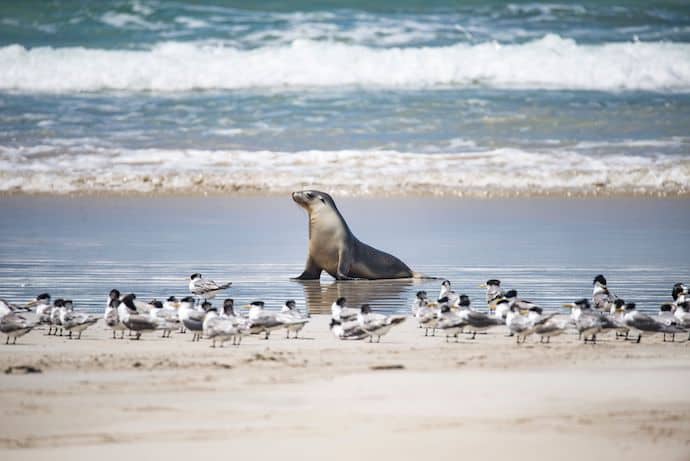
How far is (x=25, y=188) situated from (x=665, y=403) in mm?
14641

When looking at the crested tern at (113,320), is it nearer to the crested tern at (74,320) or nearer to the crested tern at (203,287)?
the crested tern at (74,320)

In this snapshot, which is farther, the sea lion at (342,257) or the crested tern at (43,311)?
the sea lion at (342,257)

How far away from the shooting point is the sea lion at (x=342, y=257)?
13.5 m

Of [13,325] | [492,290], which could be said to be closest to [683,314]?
[492,290]

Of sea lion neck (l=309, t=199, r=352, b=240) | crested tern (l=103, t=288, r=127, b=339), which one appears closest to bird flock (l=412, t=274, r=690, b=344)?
crested tern (l=103, t=288, r=127, b=339)

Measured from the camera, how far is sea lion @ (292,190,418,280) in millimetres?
13484

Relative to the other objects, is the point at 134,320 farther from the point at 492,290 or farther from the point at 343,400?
the point at 492,290

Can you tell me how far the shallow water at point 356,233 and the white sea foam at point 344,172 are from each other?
670 mm

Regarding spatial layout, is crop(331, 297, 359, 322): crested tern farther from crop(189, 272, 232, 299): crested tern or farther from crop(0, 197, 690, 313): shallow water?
crop(189, 272, 232, 299): crested tern

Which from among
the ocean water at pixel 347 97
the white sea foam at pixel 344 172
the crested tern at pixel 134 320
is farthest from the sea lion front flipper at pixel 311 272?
the ocean water at pixel 347 97

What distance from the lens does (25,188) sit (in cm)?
1986

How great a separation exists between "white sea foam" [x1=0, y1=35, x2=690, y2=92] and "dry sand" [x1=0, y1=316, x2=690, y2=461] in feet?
68.2

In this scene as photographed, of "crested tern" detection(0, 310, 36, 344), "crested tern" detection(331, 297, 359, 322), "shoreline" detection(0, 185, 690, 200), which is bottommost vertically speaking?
"crested tern" detection(0, 310, 36, 344)

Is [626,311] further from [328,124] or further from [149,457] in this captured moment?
[328,124]
